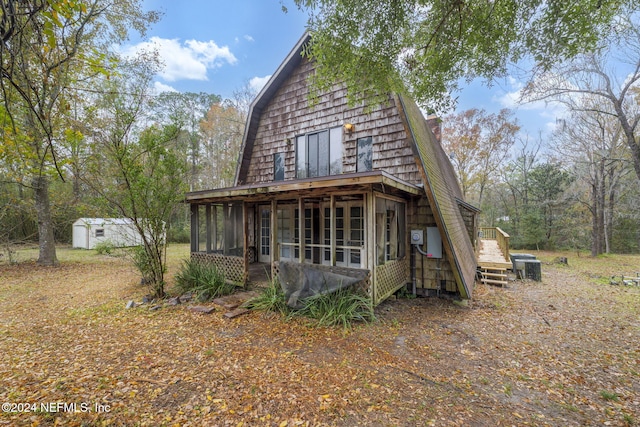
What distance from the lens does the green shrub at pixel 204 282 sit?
6246mm

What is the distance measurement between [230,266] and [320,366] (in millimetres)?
4096

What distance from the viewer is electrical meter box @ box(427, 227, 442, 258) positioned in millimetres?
6242

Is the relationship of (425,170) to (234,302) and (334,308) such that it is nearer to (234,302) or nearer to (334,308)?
(334,308)

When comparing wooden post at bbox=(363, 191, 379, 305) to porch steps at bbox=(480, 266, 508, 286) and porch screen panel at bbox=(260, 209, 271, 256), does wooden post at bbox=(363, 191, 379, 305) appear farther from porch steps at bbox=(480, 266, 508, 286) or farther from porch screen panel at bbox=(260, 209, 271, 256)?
porch steps at bbox=(480, 266, 508, 286)

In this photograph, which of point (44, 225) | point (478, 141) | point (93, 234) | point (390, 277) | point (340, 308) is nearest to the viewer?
point (340, 308)

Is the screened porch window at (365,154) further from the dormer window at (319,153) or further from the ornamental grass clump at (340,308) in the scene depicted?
the ornamental grass clump at (340,308)

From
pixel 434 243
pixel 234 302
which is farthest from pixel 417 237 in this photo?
pixel 234 302

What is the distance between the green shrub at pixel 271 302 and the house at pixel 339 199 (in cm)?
60

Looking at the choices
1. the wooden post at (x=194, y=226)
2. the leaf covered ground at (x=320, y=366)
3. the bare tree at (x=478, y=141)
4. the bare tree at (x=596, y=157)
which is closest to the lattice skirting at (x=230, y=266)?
the wooden post at (x=194, y=226)

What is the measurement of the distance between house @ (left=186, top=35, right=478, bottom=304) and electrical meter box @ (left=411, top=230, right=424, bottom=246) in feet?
0.09

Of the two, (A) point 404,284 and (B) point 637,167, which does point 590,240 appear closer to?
(B) point 637,167

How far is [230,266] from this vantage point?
6727mm

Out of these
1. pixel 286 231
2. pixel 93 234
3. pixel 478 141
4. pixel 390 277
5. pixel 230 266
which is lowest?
pixel 390 277

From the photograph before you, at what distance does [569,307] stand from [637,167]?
4191 mm
